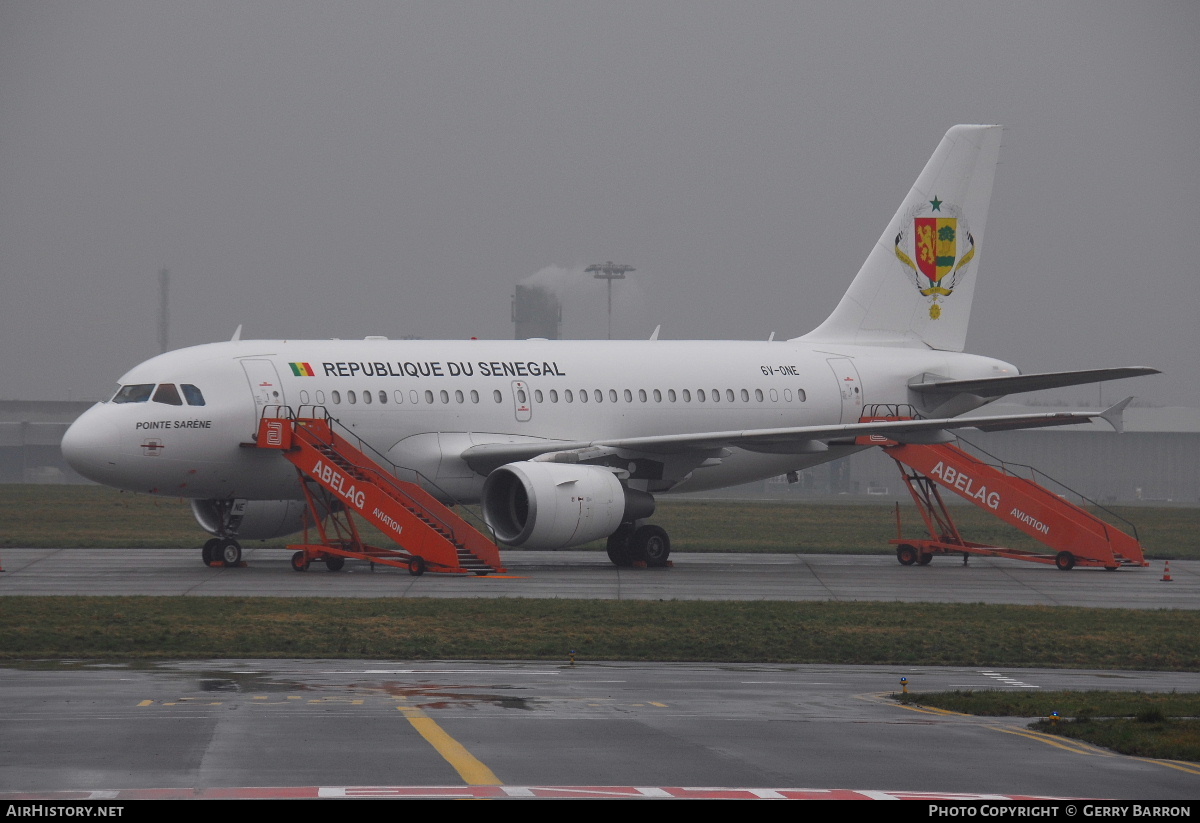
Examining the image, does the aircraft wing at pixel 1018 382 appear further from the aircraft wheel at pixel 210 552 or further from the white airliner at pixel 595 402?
the aircraft wheel at pixel 210 552

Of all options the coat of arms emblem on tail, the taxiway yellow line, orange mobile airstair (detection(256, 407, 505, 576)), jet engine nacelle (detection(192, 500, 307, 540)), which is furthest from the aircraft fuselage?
the taxiway yellow line

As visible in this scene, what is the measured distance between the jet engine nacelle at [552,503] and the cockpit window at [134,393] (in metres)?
6.38

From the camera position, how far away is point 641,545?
30.9 metres

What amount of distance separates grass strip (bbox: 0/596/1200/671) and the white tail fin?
14722 mm

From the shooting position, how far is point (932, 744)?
11.6 metres

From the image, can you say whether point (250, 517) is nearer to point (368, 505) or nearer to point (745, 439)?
point (368, 505)

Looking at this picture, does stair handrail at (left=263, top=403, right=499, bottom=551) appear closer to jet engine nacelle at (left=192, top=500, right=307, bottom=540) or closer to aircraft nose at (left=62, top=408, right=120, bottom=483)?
jet engine nacelle at (left=192, top=500, right=307, bottom=540)

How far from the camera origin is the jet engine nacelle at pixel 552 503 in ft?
90.3

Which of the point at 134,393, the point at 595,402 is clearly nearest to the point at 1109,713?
the point at 595,402

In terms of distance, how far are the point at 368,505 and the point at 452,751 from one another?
660 inches

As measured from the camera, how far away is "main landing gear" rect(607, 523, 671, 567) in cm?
3089

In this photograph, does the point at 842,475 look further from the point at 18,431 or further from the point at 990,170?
the point at 990,170

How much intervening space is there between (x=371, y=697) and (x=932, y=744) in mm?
5071

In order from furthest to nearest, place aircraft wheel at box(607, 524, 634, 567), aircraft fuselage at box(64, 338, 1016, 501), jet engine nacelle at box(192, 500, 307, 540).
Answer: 1. aircraft wheel at box(607, 524, 634, 567)
2. jet engine nacelle at box(192, 500, 307, 540)
3. aircraft fuselage at box(64, 338, 1016, 501)
